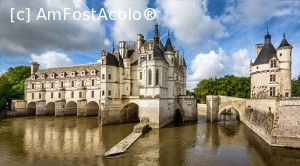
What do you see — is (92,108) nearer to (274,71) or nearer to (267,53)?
(274,71)

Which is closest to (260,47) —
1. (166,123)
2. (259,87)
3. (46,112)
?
(259,87)

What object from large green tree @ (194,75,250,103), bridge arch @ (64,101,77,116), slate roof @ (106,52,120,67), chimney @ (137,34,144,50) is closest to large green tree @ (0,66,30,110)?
bridge arch @ (64,101,77,116)

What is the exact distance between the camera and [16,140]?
2070 centimetres

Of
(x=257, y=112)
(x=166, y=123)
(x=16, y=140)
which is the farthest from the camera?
(x=166, y=123)

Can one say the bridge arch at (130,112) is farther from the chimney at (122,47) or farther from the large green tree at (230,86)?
the large green tree at (230,86)

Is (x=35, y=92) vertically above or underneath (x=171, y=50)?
underneath

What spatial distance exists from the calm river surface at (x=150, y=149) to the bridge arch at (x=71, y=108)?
18.2 meters

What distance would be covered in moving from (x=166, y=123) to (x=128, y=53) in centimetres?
1355

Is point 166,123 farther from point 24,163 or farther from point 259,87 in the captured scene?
point 24,163

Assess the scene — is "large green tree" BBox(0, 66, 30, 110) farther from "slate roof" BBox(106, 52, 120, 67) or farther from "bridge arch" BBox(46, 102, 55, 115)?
"slate roof" BBox(106, 52, 120, 67)

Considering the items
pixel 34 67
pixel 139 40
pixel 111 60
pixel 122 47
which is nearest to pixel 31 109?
pixel 34 67

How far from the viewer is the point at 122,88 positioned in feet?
105

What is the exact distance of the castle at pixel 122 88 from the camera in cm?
2686

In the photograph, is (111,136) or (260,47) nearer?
(111,136)
